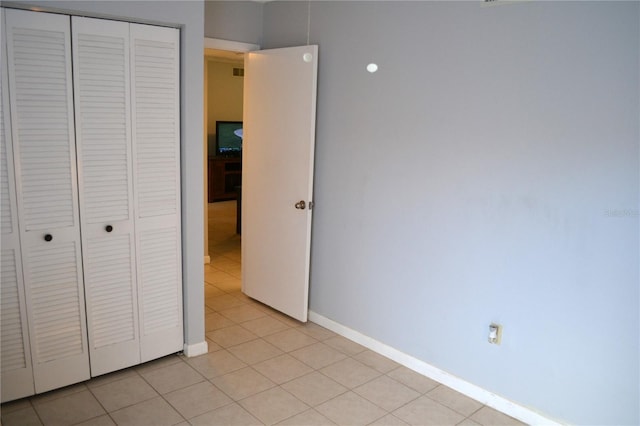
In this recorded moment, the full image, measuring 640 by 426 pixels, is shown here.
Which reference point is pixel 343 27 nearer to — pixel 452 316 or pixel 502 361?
pixel 452 316

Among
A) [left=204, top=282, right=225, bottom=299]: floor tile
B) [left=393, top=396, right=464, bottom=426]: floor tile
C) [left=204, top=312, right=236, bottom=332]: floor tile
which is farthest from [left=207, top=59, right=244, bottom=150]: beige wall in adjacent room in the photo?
[left=393, top=396, right=464, bottom=426]: floor tile

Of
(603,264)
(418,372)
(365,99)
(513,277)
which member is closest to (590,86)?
(603,264)


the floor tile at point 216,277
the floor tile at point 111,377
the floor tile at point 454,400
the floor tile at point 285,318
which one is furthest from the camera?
the floor tile at point 216,277

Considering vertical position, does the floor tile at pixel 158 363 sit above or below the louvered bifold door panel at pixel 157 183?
below

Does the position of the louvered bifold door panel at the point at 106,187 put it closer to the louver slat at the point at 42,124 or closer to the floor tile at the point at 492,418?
the louver slat at the point at 42,124

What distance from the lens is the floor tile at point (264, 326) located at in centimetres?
355

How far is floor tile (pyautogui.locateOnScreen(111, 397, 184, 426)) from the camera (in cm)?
245

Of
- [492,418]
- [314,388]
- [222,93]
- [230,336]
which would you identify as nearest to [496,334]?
[492,418]

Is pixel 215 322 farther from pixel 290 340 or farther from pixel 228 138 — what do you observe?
pixel 228 138

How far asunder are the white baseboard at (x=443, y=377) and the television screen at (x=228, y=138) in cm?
536

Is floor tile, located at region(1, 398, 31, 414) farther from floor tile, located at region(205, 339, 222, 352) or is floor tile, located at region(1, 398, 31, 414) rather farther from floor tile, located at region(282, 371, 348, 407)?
floor tile, located at region(282, 371, 348, 407)

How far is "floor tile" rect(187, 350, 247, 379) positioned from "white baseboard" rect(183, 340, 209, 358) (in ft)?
0.10

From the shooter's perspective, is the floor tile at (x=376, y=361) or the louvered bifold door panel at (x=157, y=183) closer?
the louvered bifold door panel at (x=157, y=183)

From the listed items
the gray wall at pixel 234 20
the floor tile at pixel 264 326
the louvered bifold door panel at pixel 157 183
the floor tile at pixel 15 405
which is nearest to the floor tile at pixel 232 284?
the floor tile at pixel 264 326
